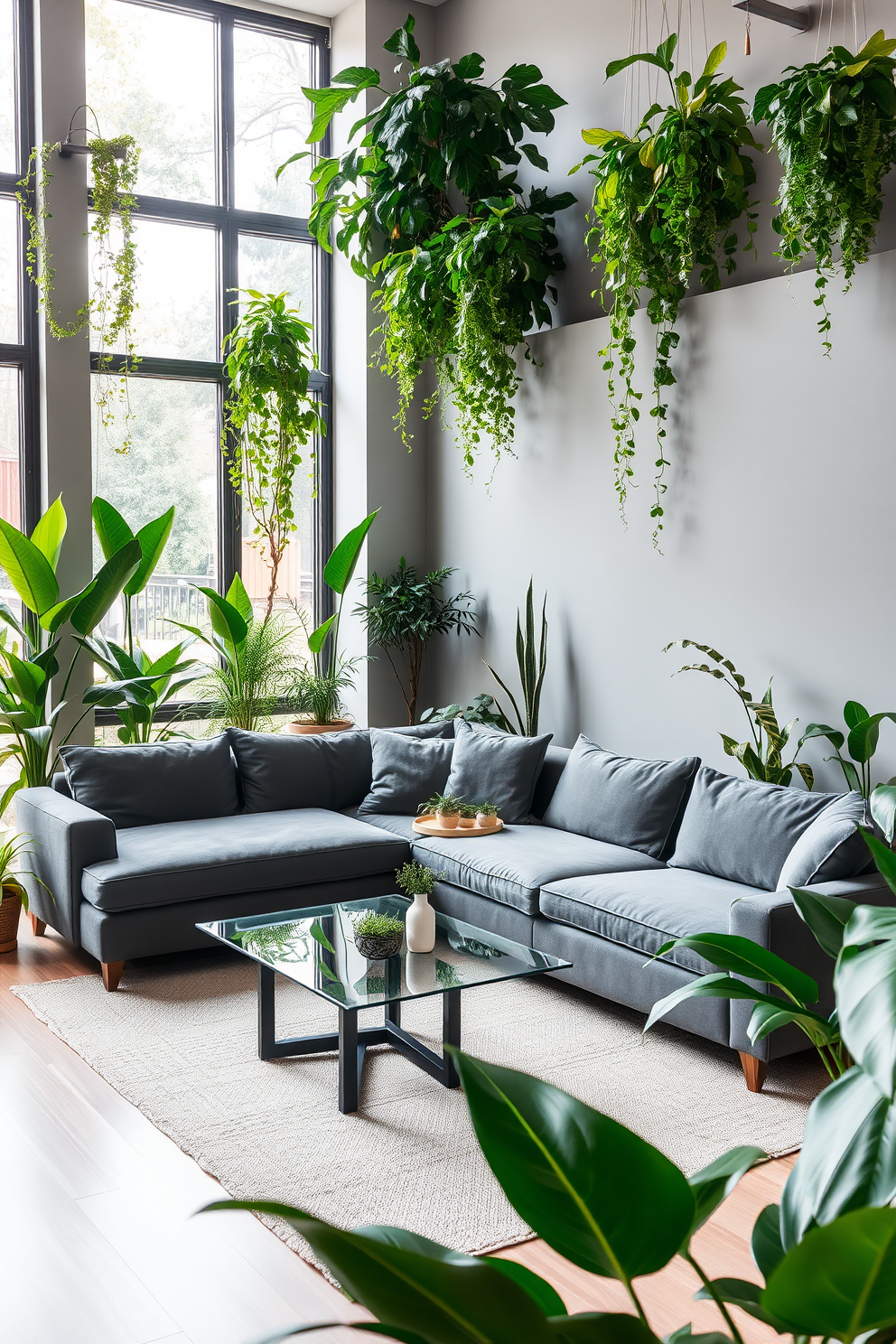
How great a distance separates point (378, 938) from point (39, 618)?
253cm

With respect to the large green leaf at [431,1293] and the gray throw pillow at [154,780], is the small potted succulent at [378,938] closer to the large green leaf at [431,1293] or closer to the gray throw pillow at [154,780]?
the gray throw pillow at [154,780]

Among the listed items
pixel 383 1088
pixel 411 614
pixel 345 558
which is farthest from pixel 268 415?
pixel 383 1088

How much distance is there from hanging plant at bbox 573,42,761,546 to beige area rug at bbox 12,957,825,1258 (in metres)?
2.11

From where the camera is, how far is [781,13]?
13.5 ft

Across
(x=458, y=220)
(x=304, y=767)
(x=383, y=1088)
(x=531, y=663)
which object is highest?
(x=458, y=220)

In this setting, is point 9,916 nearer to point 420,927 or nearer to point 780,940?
point 420,927

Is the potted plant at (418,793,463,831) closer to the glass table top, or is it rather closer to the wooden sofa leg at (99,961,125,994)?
the glass table top

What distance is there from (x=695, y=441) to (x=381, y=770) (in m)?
1.97

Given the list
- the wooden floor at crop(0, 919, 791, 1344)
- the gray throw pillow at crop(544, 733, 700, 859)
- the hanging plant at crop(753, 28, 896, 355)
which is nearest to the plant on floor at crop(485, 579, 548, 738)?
the gray throw pillow at crop(544, 733, 700, 859)

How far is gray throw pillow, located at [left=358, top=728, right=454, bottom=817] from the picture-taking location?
205 inches

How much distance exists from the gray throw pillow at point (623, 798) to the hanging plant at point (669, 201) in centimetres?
102

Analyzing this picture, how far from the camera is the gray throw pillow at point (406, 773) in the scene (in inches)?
205

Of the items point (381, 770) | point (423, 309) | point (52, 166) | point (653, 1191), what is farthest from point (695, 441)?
point (653, 1191)

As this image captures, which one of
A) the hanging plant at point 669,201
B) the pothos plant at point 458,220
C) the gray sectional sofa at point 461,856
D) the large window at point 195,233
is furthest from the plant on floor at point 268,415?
the hanging plant at point 669,201
